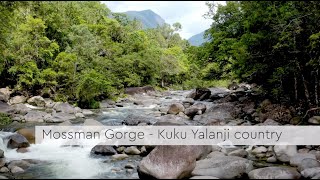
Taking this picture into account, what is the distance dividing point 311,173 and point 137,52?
3502cm

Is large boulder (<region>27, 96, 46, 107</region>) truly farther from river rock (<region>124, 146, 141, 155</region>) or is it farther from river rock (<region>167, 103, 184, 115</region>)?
river rock (<region>124, 146, 141, 155</region>)

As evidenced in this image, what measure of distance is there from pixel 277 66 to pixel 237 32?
6911 mm

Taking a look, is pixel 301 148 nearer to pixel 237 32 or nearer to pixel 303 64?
pixel 303 64

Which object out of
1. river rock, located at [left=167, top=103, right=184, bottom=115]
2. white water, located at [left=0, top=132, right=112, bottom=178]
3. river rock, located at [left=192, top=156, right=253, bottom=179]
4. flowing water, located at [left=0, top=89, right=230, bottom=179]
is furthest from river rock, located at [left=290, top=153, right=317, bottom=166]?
river rock, located at [left=167, top=103, right=184, bottom=115]

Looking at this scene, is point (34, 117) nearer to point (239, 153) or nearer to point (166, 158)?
point (239, 153)

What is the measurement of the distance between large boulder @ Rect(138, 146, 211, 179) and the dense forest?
4.46 metres

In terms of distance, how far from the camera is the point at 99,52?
124 ft

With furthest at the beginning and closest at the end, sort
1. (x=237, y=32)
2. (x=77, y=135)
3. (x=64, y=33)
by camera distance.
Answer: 1. (x=64, y=33)
2. (x=237, y=32)
3. (x=77, y=135)

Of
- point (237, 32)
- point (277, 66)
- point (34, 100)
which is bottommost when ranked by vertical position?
point (34, 100)

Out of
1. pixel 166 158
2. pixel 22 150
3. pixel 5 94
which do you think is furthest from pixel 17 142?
pixel 5 94

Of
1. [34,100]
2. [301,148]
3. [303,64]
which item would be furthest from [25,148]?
[34,100]

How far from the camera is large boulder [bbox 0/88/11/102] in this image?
26.9 meters

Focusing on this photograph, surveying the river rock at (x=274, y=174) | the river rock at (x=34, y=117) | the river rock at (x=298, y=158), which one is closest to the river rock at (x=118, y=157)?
the river rock at (x=274, y=174)

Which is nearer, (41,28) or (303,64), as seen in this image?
(303,64)
